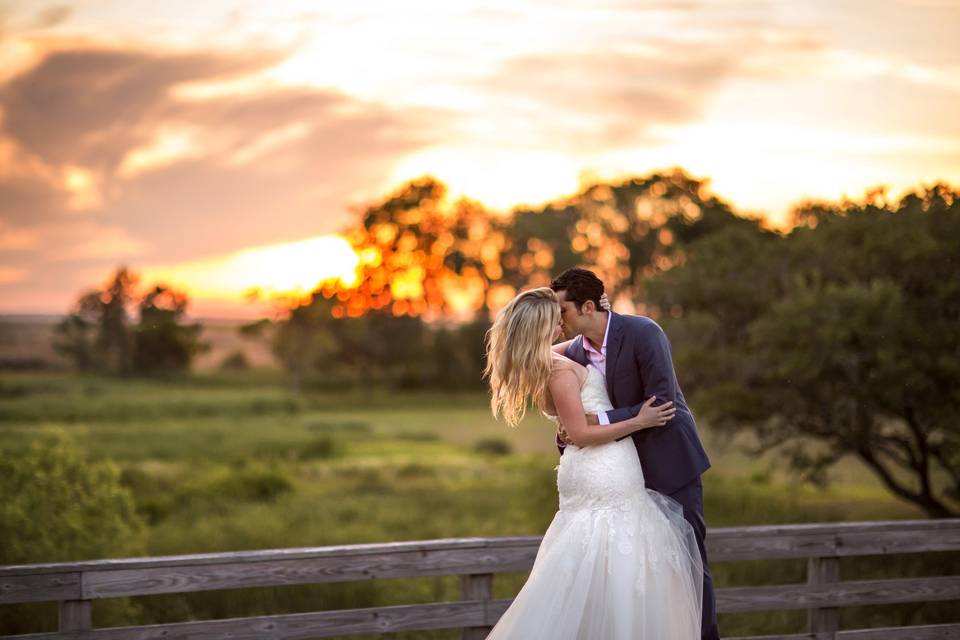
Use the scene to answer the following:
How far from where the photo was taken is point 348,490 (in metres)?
21.8

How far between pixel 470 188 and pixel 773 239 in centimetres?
4967

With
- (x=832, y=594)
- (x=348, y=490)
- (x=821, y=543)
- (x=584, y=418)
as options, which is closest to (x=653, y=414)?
(x=584, y=418)

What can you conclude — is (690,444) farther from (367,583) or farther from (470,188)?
(470,188)

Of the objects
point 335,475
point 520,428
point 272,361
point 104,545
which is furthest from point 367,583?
point 272,361

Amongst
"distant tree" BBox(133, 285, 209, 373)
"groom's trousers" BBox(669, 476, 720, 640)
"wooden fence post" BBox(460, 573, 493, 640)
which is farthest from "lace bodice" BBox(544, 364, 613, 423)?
"distant tree" BBox(133, 285, 209, 373)

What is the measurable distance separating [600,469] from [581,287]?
883 mm

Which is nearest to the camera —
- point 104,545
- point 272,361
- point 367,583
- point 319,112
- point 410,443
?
point 104,545

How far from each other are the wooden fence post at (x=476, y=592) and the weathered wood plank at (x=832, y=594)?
4.43 ft

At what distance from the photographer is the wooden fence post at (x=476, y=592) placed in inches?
216

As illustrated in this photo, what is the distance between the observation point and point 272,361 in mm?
74125

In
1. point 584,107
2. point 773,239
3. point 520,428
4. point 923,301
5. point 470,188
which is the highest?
point 470,188

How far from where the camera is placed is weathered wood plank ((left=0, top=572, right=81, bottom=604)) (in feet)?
15.5

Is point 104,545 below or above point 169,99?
below

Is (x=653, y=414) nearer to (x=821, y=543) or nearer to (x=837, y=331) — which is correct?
(x=821, y=543)
